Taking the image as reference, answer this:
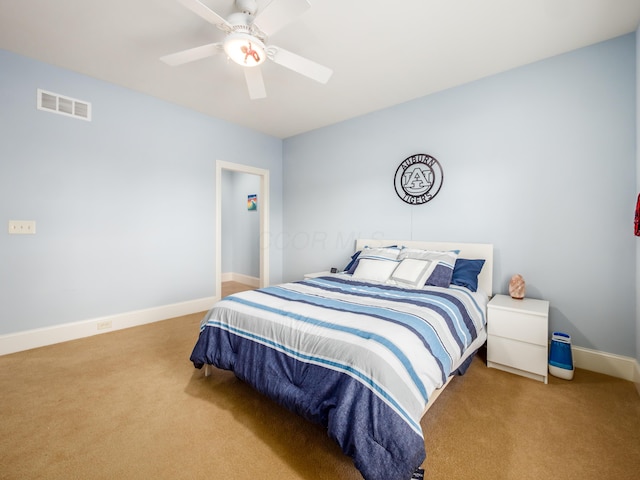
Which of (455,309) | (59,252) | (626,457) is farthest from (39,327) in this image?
(626,457)

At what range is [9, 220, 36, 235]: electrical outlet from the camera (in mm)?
2639

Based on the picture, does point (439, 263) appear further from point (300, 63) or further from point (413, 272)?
point (300, 63)

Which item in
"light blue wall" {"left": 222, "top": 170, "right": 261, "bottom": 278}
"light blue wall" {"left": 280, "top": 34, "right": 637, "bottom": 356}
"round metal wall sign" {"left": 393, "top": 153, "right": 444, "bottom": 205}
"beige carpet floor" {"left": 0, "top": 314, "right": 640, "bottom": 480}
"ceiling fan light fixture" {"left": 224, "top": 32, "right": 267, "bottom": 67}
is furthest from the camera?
"light blue wall" {"left": 222, "top": 170, "right": 261, "bottom": 278}

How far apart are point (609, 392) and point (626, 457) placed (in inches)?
31.0

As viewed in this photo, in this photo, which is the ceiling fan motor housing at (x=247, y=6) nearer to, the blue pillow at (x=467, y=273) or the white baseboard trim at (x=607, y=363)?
the blue pillow at (x=467, y=273)

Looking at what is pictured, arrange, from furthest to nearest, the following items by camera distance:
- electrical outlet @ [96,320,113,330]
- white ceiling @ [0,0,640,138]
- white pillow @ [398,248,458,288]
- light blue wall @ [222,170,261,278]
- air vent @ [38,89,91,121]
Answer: light blue wall @ [222,170,261,278]
electrical outlet @ [96,320,113,330]
air vent @ [38,89,91,121]
white pillow @ [398,248,458,288]
white ceiling @ [0,0,640,138]

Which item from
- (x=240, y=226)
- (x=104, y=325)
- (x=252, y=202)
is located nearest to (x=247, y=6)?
(x=104, y=325)

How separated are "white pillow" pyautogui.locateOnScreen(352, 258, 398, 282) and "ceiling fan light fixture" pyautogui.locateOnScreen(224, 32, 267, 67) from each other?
2.04 metres

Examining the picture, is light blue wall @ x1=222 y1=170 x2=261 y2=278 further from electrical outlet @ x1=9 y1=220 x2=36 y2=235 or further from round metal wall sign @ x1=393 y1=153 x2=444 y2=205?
electrical outlet @ x1=9 y1=220 x2=36 y2=235

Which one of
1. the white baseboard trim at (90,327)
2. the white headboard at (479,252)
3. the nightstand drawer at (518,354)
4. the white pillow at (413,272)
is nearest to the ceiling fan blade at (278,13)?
the white pillow at (413,272)

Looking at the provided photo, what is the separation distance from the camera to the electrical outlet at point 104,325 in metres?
3.12

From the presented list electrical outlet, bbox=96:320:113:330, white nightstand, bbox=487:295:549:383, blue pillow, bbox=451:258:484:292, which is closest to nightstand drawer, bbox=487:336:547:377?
white nightstand, bbox=487:295:549:383

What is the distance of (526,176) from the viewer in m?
2.68

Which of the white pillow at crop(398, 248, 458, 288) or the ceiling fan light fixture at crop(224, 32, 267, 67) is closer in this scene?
the ceiling fan light fixture at crop(224, 32, 267, 67)
